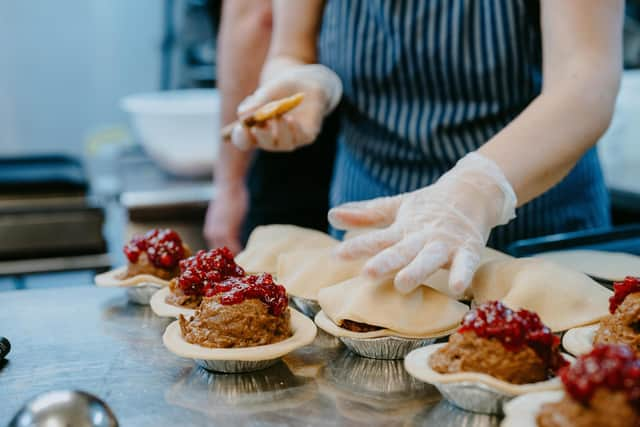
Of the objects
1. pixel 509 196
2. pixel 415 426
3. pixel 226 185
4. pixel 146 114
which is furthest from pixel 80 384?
pixel 146 114

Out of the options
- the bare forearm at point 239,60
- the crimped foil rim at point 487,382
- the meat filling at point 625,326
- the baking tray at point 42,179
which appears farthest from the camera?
the baking tray at point 42,179

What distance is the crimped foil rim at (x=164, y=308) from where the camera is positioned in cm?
170

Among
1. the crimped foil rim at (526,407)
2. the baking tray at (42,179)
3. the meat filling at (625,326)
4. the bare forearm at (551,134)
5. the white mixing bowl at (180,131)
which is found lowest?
the baking tray at (42,179)

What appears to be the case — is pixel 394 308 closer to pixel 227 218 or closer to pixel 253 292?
pixel 253 292

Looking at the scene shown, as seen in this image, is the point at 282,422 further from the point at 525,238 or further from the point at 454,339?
the point at 525,238

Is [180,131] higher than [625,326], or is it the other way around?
[625,326]

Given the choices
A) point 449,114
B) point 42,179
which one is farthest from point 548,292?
point 42,179

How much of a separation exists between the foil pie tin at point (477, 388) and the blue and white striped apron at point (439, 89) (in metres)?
1.21

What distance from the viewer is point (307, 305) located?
184cm

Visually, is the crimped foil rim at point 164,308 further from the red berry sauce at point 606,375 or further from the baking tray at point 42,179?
the baking tray at point 42,179

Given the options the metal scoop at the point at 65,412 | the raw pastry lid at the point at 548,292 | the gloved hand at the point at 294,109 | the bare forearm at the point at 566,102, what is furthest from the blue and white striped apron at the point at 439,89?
the metal scoop at the point at 65,412

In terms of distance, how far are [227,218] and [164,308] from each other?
1.85 metres

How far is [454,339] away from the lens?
1329 mm

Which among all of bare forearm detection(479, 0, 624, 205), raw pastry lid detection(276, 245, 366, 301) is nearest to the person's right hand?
raw pastry lid detection(276, 245, 366, 301)
